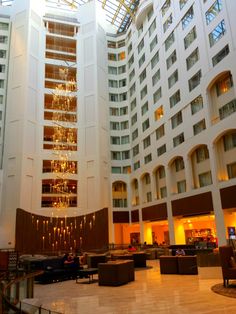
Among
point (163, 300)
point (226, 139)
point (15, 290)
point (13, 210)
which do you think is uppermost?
point (226, 139)

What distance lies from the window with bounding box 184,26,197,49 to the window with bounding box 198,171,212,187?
35.6 feet

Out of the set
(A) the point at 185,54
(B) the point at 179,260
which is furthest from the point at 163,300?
(A) the point at 185,54

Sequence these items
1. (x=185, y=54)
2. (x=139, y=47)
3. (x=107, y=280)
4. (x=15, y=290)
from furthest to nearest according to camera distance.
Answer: (x=139, y=47) → (x=185, y=54) → (x=107, y=280) → (x=15, y=290)

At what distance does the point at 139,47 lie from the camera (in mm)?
36281

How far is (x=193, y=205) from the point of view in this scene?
2345cm

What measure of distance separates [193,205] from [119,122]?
1749cm

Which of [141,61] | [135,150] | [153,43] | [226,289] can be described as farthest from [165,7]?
[226,289]

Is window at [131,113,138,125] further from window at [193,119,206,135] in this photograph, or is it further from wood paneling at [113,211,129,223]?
window at [193,119,206,135]

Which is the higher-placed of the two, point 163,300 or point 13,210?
point 13,210

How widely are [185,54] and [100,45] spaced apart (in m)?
14.7

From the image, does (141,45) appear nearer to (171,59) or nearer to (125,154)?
(171,59)

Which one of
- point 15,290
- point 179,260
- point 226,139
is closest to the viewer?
point 15,290

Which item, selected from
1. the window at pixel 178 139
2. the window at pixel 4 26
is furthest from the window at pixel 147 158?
the window at pixel 4 26

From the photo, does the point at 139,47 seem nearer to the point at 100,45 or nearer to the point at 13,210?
the point at 100,45
